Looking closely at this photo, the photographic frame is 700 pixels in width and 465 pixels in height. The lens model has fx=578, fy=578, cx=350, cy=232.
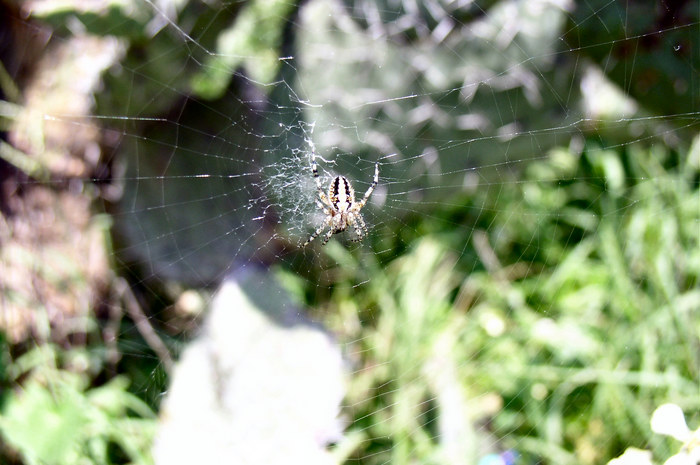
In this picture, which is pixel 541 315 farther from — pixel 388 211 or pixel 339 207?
pixel 339 207

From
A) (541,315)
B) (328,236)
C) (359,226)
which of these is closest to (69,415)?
(328,236)

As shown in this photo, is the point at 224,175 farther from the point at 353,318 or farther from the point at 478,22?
the point at 478,22

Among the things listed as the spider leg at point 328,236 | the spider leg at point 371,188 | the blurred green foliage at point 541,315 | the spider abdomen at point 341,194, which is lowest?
the blurred green foliage at point 541,315

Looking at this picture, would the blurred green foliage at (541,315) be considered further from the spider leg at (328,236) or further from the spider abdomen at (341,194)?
the spider abdomen at (341,194)

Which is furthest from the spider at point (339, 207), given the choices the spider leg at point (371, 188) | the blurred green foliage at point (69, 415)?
the blurred green foliage at point (69, 415)

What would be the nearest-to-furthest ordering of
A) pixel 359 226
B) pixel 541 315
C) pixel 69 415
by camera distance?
pixel 69 415 → pixel 541 315 → pixel 359 226

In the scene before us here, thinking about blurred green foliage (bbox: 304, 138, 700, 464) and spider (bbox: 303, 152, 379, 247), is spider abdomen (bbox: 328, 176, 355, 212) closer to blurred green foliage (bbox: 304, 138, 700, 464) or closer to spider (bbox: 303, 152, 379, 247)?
spider (bbox: 303, 152, 379, 247)
